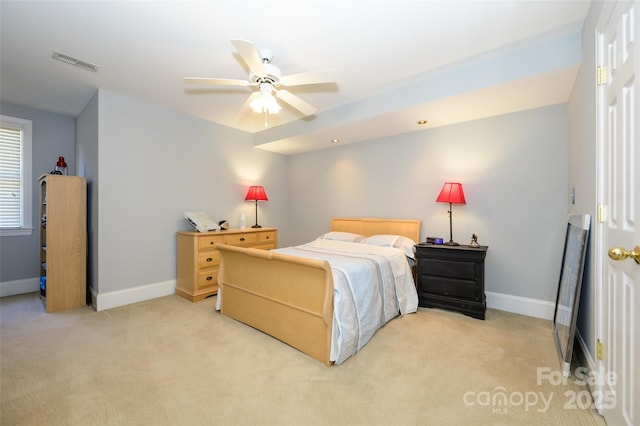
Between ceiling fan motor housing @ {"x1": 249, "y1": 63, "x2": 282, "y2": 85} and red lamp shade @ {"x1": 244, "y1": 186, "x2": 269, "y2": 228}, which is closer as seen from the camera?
ceiling fan motor housing @ {"x1": 249, "y1": 63, "x2": 282, "y2": 85}

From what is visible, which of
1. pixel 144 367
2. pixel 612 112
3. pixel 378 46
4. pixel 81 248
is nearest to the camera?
pixel 612 112

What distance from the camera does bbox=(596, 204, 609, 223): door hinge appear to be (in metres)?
1.49

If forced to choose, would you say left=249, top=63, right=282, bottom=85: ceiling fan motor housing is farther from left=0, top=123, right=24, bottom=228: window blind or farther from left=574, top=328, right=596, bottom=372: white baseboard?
left=0, top=123, right=24, bottom=228: window blind

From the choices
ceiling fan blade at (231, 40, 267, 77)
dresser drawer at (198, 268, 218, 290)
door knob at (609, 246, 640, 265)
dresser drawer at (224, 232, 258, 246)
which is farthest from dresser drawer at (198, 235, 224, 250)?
door knob at (609, 246, 640, 265)

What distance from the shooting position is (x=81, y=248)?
3.32 meters

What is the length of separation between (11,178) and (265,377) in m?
4.61

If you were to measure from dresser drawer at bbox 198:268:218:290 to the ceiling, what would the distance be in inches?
88.2

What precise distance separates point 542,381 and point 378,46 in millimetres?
2791

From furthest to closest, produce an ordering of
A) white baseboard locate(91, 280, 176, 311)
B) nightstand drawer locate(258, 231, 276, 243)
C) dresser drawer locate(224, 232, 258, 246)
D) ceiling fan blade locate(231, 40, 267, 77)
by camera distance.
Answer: nightstand drawer locate(258, 231, 276, 243) → dresser drawer locate(224, 232, 258, 246) → white baseboard locate(91, 280, 176, 311) → ceiling fan blade locate(231, 40, 267, 77)

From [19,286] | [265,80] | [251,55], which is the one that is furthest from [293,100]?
[19,286]

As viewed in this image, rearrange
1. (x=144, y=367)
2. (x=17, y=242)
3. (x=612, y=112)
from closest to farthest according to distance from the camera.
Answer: (x=612, y=112)
(x=144, y=367)
(x=17, y=242)

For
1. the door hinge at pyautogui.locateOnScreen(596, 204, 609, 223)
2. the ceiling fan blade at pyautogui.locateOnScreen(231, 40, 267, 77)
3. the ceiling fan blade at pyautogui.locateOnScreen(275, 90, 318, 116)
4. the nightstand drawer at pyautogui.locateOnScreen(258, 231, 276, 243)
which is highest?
the ceiling fan blade at pyautogui.locateOnScreen(231, 40, 267, 77)

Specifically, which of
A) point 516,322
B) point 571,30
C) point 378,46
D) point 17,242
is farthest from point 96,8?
point 516,322

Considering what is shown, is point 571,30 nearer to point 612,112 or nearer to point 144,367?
point 612,112
